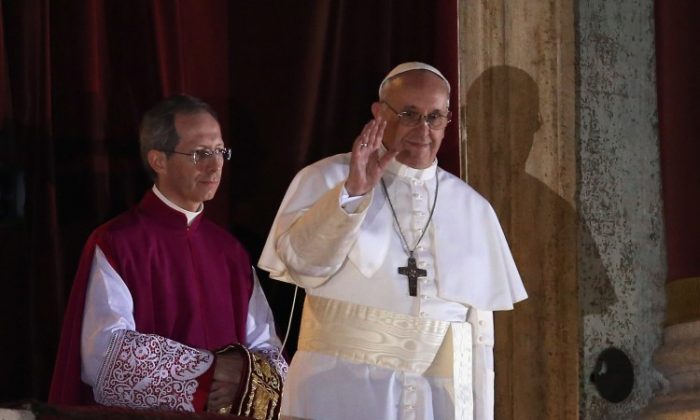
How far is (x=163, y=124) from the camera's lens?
4703 mm

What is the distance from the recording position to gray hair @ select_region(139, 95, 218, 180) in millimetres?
4699

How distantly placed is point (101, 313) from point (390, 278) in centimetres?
93

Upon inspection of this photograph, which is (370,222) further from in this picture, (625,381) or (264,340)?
(625,381)

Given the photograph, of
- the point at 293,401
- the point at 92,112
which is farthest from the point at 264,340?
the point at 92,112

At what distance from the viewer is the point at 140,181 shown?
5.00m

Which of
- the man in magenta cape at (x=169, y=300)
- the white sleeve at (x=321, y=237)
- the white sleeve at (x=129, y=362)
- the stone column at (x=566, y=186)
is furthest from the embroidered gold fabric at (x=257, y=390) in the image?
the stone column at (x=566, y=186)

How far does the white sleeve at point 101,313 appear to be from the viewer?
4.32 metres

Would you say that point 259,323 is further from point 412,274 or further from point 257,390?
point 412,274

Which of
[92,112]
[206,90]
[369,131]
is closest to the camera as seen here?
[369,131]

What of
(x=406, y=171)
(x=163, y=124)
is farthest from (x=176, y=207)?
(x=406, y=171)

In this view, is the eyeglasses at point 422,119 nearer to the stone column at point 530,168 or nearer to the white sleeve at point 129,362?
the white sleeve at point 129,362

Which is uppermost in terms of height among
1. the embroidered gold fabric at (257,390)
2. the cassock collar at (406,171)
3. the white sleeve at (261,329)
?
the cassock collar at (406,171)

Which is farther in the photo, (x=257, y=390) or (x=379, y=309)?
(x=257, y=390)

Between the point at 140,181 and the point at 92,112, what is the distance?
32cm
